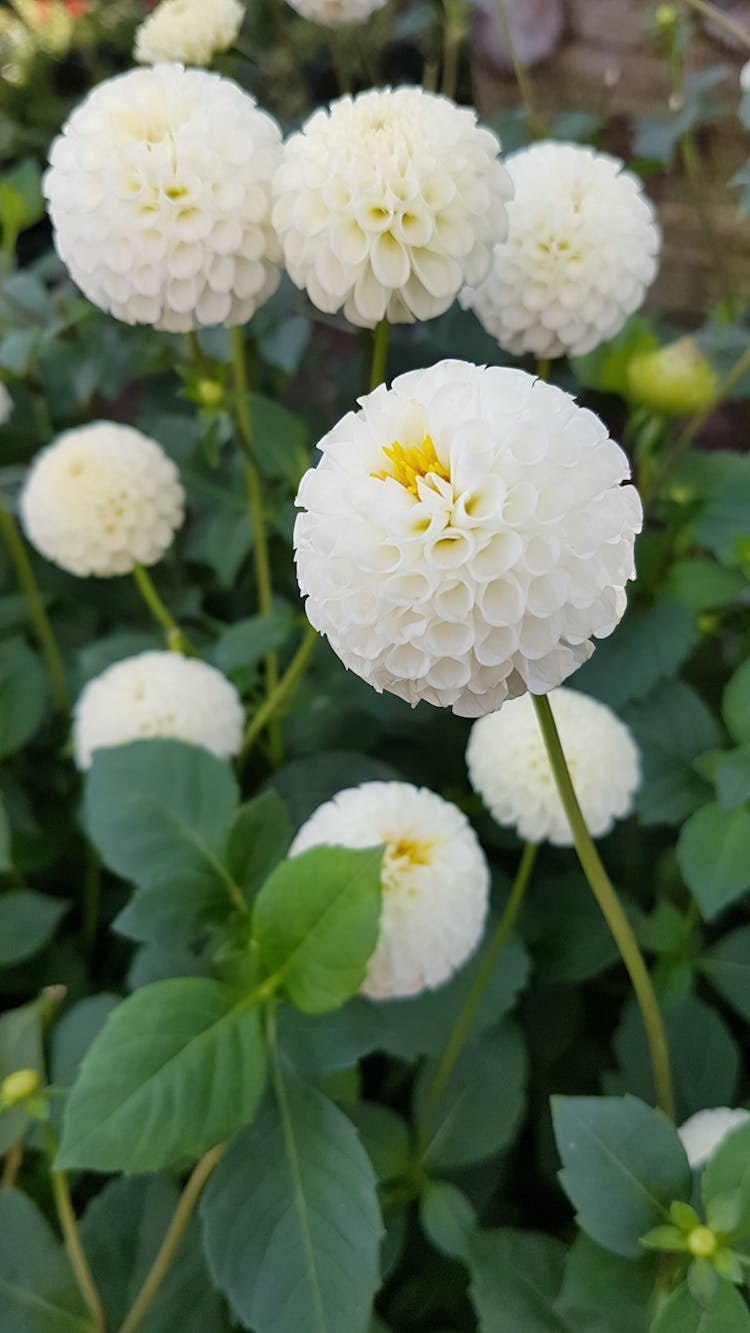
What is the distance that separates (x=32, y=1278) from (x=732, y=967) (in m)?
0.49

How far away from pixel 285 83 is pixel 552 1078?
55.1 inches

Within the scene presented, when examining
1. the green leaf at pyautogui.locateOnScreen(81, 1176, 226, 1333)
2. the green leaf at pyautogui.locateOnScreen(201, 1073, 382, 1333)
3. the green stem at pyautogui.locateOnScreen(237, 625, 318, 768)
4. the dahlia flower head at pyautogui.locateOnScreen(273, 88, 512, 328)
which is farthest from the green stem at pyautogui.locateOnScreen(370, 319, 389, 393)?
the green leaf at pyautogui.locateOnScreen(81, 1176, 226, 1333)

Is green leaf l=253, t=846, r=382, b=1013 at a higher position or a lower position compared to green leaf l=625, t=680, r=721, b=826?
higher

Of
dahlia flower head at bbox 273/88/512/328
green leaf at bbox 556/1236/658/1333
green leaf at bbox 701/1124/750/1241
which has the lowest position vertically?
green leaf at bbox 556/1236/658/1333

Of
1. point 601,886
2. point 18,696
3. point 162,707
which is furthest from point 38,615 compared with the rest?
point 601,886

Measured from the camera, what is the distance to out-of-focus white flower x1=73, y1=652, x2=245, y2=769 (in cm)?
65

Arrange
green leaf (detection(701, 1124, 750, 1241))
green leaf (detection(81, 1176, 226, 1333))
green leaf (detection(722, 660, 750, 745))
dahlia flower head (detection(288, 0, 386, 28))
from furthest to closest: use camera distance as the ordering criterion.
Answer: dahlia flower head (detection(288, 0, 386, 28))
green leaf (detection(722, 660, 750, 745))
green leaf (detection(81, 1176, 226, 1333))
green leaf (detection(701, 1124, 750, 1241))

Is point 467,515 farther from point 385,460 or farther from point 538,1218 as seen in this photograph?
point 538,1218

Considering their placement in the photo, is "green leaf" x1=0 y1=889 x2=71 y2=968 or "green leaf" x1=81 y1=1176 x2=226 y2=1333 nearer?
"green leaf" x1=81 y1=1176 x2=226 y2=1333

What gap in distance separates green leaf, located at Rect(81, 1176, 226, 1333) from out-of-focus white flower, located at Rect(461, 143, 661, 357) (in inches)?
22.0

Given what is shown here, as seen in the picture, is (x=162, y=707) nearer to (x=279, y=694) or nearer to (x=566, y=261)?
(x=279, y=694)

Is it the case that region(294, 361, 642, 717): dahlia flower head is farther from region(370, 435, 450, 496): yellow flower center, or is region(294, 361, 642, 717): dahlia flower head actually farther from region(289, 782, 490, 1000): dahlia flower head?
region(289, 782, 490, 1000): dahlia flower head

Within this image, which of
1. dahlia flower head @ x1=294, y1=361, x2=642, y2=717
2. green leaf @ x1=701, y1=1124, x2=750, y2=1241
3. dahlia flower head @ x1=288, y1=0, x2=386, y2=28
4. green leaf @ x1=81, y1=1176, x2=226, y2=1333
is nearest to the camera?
dahlia flower head @ x1=294, y1=361, x2=642, y2=717

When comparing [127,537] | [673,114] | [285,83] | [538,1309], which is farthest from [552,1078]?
[285,83]
